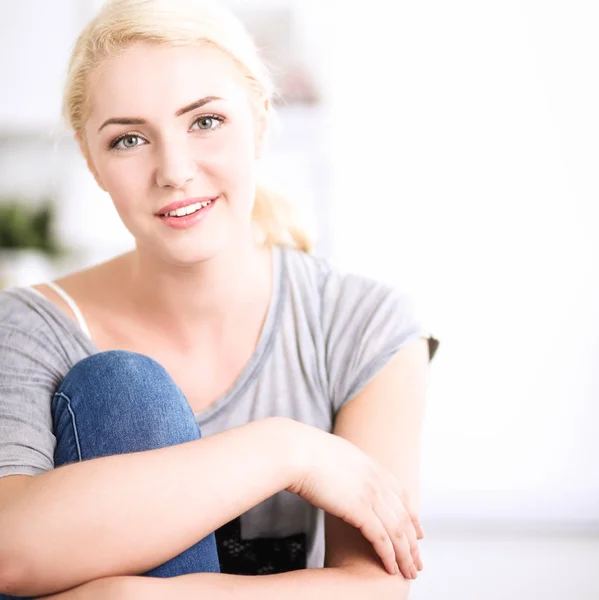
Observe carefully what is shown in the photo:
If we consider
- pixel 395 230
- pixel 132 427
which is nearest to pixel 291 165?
pixel 395 230

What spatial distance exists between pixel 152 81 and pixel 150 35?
64 mm

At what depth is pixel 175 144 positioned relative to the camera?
1.06 meters

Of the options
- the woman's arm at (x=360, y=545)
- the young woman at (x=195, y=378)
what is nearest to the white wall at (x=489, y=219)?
the young woman at (x=195, y=378)

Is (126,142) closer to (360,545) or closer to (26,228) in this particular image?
(360,545)

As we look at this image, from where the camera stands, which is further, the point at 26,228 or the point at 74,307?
the point at 26,228

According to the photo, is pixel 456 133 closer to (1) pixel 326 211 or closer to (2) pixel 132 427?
(1) pixel 326 211

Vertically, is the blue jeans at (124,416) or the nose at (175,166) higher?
the nose at (175,166)

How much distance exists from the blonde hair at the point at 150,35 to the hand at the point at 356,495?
53 centimetres

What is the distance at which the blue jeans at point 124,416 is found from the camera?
3.08 feet

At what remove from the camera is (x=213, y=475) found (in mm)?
880

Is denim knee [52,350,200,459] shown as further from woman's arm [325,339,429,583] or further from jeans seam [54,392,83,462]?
woman's arm [325,339,429,583]

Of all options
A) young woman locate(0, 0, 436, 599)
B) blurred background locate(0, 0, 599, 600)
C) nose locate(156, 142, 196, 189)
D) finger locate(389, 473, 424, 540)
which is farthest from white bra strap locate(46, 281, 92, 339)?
blurred background locate(0, 0, 599, 600)

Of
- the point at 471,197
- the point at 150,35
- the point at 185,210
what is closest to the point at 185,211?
the point at 185,210

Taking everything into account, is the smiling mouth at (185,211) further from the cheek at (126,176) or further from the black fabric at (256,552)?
the black fabric at (256,552)
